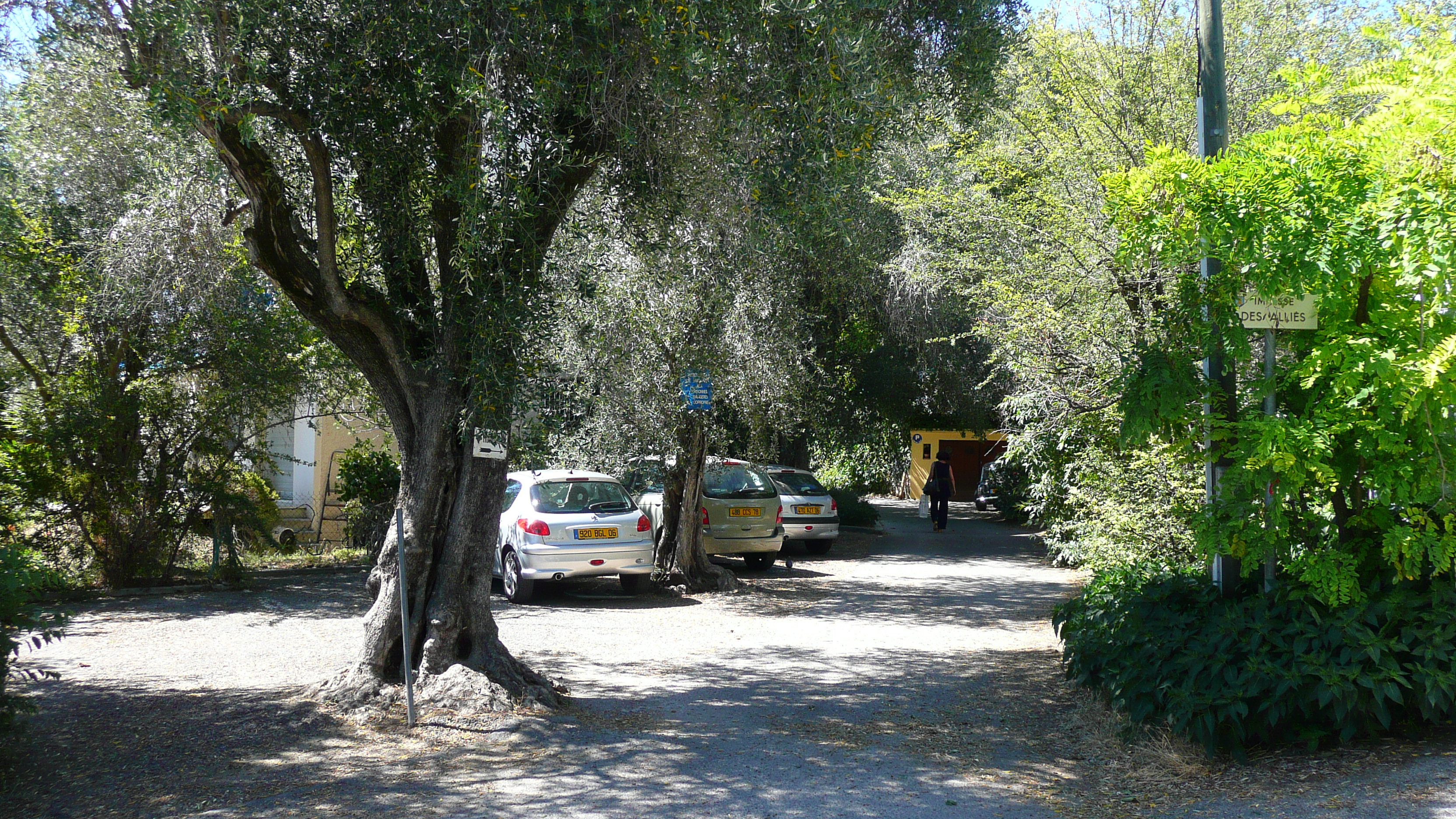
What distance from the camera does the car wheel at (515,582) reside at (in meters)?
12.7

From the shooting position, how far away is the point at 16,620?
5473 mm

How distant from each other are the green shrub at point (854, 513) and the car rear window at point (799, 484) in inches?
198

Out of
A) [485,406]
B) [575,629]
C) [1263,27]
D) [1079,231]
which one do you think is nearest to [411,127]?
[485,406]

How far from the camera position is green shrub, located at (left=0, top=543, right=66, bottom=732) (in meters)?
5.41

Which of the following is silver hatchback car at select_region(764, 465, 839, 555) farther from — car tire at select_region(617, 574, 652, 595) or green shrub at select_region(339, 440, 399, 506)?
green shrub at select_region(339, 440, 399, 506)

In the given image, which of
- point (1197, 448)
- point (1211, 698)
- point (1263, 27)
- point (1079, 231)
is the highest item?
point (1263, 27)

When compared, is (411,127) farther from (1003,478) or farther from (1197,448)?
(1003,478)

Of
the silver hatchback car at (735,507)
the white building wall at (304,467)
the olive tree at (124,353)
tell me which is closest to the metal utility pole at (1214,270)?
the olive tree at (124,353)

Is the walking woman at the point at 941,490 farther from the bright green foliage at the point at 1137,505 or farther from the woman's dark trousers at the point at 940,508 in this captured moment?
the bright green foliage at the point at 1137,505

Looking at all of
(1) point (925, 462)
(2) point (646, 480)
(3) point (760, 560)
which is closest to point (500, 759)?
(2) point (646, 480)

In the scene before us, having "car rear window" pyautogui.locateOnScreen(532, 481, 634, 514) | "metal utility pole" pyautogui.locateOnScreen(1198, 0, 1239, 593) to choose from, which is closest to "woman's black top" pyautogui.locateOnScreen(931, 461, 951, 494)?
"car rear window" pyautogui.locateOnScreen(532, 481, 634, 514)

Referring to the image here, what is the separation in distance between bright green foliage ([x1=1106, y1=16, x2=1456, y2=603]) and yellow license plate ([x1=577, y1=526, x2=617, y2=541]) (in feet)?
25.8

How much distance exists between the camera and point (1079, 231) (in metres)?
10.1

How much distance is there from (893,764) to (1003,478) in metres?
22.0
